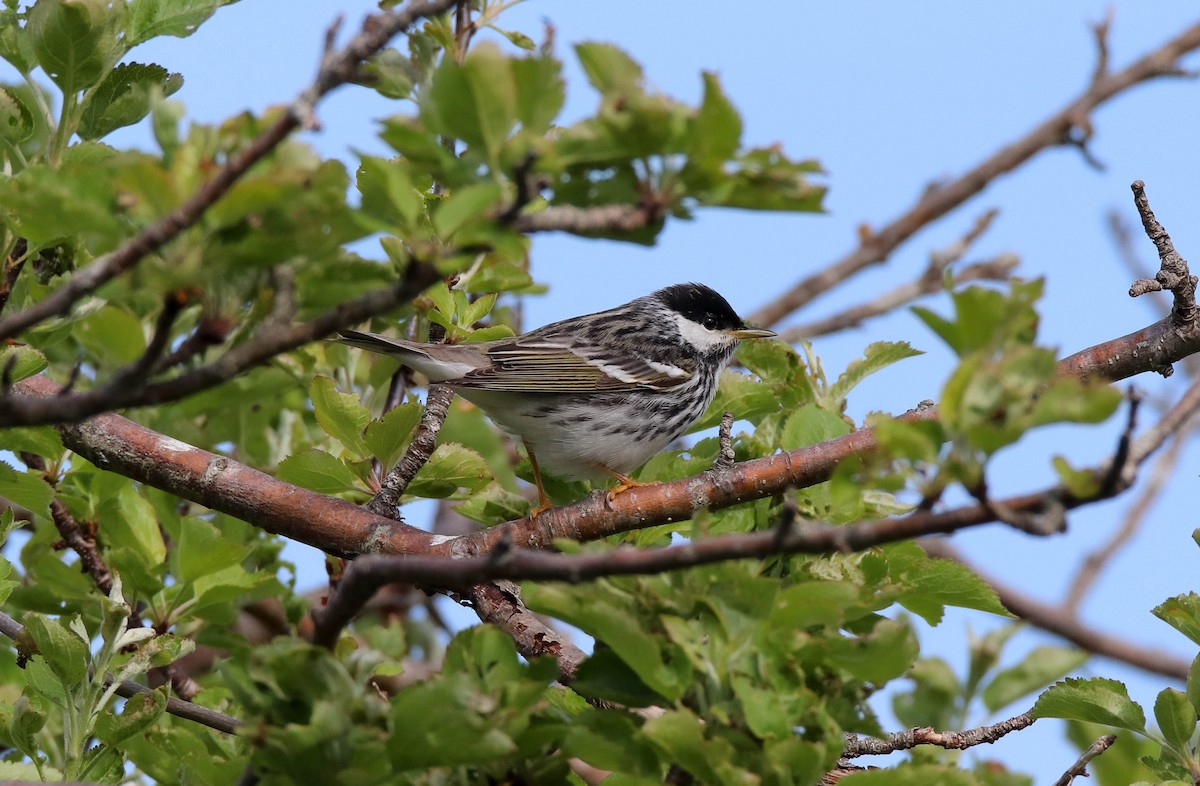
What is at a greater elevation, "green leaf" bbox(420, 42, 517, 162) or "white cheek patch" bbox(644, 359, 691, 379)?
"white cheek patch" bbox(644, 359, 691, 379)

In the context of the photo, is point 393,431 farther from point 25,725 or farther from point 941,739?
point 941,739

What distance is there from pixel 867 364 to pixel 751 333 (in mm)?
2107

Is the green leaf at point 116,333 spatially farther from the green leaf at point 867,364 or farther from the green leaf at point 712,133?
the green leaf at point 867,364

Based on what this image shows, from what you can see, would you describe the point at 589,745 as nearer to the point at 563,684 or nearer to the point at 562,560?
the point at 562,560

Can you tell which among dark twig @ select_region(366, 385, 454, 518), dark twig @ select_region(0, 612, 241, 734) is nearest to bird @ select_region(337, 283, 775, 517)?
dark twig @ select_region(366, 385, 454, 518)

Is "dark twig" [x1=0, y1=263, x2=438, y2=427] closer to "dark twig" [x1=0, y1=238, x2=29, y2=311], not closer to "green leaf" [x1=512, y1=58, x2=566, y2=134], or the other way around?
"green leaf" [x1=512, y1=58, x2=566, y2=134]

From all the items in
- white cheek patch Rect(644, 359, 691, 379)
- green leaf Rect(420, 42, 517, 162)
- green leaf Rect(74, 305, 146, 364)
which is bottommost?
green leaf Rect(74, 305, 146, 364)

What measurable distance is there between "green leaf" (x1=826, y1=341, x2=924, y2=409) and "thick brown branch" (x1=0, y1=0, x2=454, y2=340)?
7.56 feet

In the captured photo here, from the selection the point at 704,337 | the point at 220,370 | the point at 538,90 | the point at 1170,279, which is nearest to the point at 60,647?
the point at 220,370

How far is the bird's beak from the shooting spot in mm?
5895

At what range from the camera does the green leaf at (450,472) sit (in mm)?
3951

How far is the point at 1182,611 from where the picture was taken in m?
3.03

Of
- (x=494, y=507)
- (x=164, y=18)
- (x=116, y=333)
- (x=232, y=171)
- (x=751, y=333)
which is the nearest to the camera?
(x=232, y=171)

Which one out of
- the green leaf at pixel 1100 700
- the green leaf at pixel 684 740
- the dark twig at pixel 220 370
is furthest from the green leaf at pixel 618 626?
the green leaf at pixel 1100 700
